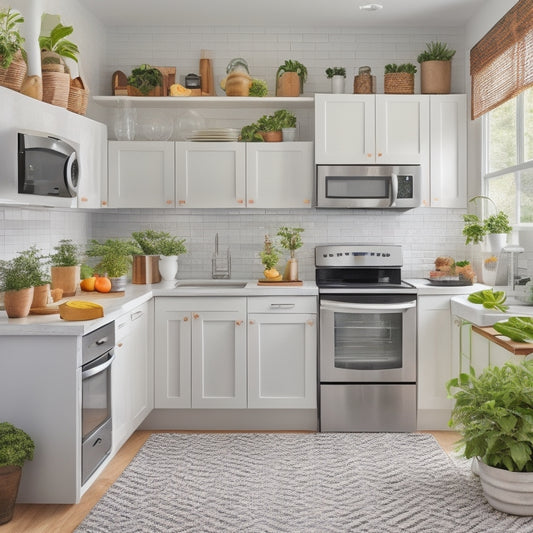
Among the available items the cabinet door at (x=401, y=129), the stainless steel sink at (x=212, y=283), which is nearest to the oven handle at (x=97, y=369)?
the stainless steel sink at (x=212, y=283)

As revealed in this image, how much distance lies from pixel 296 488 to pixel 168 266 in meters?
2.00

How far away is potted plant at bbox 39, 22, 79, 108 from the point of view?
3.44m

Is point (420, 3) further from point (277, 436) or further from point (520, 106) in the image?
point (277, 436)

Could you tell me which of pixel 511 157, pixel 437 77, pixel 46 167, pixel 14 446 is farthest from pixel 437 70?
pixel 14 446

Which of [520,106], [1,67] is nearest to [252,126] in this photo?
[520,106]

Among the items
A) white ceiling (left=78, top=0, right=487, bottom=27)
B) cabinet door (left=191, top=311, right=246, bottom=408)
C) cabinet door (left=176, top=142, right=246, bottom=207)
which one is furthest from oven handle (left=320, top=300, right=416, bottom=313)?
white ceiling (left=78, top=0, right=487, bottom=27)

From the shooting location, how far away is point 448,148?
185 inches

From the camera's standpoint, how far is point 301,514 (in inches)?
119

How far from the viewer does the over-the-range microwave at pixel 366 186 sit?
15.1 feet

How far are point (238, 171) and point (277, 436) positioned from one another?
1872 mm

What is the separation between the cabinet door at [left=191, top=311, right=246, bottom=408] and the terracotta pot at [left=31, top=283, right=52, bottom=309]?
1281 millimetres

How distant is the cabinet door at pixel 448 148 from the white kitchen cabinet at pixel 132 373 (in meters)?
2.24

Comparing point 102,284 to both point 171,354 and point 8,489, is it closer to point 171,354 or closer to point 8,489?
point 171,354

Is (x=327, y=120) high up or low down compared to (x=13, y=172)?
up
